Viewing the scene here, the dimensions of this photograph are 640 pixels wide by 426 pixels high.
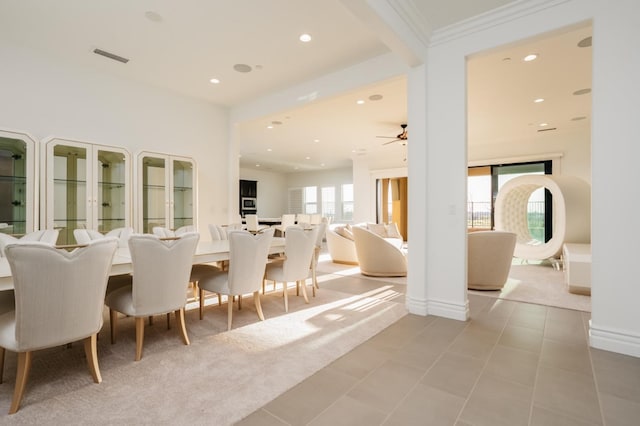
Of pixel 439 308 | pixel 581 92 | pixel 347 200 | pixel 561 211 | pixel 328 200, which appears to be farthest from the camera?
pixel 328 200

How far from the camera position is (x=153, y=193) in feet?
14.8

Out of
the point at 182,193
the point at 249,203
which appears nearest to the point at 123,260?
the point at 182,193

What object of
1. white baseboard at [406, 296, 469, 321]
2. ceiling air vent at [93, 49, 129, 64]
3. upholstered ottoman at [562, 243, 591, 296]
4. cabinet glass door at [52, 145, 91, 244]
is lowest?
white baseboard at [406, 296, 469, 321]

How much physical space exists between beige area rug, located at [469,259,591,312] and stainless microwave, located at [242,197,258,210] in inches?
344

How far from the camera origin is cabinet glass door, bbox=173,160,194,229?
4699 millimetres

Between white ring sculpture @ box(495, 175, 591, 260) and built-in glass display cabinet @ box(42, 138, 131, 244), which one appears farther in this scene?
white ring sculpture @ box(495, 175, 591, 260)

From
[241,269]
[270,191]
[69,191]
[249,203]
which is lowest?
[241,269]

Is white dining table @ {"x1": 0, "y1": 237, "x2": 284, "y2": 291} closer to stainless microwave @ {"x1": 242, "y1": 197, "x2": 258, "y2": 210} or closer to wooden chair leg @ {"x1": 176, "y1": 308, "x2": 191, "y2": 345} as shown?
wooden chair leg @ {"x1": 176, "y1": 308, "x2": 191, "y2": 345}

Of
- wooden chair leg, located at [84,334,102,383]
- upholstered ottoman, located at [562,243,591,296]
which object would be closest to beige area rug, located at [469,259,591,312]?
upholstered ottoman, located at [562,243,591,296]

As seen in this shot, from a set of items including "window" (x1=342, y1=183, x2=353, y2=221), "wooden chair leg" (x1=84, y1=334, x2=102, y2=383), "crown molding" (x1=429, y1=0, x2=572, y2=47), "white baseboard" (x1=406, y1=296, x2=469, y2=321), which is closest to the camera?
"wooden chair leg" (x1=84, y1=334, x2=102, y2=383)

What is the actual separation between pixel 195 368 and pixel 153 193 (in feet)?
10.3

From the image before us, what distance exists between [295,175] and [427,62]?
34.0 feet

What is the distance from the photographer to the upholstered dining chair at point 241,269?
9.23 ft

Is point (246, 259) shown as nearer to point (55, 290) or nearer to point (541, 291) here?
point (55, 290)
